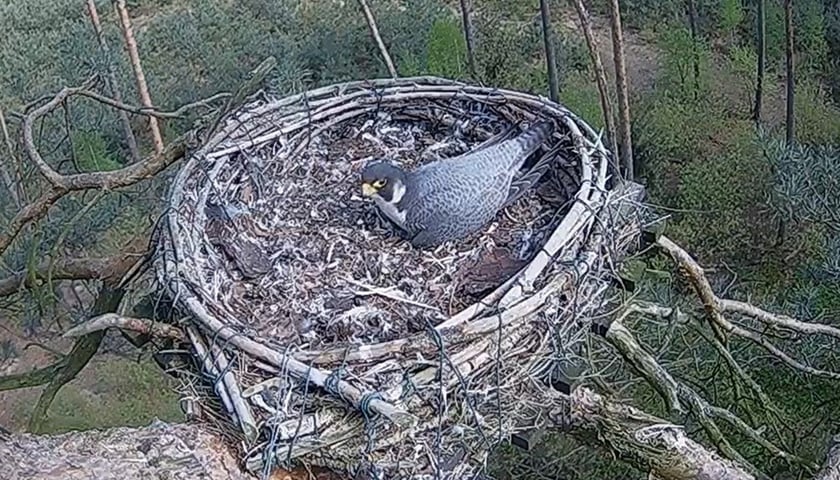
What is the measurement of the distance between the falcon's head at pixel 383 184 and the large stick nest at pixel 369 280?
128 millimetres

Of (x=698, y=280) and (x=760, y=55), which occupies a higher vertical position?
(x=698, y=280)

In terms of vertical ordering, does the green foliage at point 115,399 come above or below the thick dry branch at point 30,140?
below

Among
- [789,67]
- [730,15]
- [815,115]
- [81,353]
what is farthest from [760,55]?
[81,353]

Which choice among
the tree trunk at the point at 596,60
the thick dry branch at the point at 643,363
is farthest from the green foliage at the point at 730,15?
the thick dry branch at the point at 643,363

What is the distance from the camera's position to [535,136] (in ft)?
8.00

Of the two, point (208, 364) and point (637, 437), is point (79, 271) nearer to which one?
point (208, 364)

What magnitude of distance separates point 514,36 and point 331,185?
5799mm

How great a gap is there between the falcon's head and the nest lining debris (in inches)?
4.7

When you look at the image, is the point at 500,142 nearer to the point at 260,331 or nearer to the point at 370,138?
the point at 370,138

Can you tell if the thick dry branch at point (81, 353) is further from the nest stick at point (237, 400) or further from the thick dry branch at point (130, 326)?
the nest stick at point (237, 400)

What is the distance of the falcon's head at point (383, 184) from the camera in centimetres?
226

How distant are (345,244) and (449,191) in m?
0.28

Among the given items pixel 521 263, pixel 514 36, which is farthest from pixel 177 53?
pixel 521 263

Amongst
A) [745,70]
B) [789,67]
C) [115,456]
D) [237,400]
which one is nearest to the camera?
[115,456]
